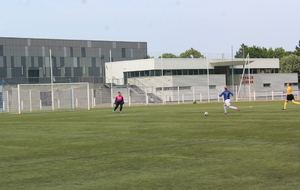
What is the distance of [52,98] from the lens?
5141 centimetres

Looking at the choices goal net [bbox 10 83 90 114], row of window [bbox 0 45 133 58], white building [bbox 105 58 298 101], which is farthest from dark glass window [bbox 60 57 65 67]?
goal net [bbox 10 83 90 114]

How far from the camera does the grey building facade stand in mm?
81188

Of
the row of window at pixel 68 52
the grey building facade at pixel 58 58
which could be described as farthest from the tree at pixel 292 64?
the row of window at pixel 68 52

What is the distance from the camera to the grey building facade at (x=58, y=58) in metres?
81.2

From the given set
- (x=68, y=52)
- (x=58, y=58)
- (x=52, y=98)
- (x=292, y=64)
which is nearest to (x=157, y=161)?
(x=52, y=98)

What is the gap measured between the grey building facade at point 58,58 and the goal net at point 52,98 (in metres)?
17.3

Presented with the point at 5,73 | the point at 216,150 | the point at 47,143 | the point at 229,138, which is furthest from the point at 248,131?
the point at 5,73

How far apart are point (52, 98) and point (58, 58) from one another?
36.8m

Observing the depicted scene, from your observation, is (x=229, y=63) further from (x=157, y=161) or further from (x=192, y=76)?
(x=157, y=161)

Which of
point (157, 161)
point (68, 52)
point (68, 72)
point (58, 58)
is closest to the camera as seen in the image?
point (157, 161)

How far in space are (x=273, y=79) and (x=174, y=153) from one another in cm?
7881

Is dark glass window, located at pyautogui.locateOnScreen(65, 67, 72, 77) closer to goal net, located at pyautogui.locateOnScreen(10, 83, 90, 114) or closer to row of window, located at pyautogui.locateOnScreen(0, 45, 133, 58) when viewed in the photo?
row of window, located at pyautogui.locateOnScreen(0, 45, 133, 58)

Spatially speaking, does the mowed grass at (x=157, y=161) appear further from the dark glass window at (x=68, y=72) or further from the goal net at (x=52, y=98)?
the dark glass window at (x=68, y=72)

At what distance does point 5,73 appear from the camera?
81.8 meters
